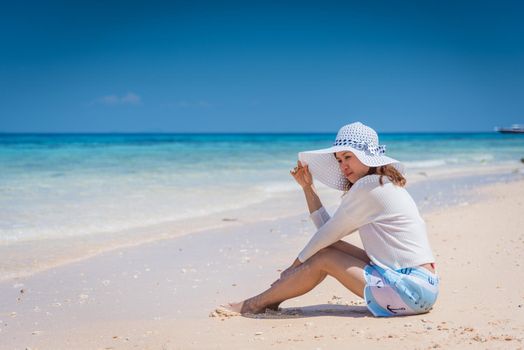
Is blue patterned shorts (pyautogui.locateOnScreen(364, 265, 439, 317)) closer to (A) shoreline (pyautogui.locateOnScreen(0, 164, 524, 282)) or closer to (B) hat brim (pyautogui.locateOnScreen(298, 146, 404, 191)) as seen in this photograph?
(B) hat brim (pyautogui.locateOnScreen(298, 146, 404, 191))

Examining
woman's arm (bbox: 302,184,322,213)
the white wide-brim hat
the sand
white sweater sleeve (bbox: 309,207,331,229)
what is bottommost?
the sand

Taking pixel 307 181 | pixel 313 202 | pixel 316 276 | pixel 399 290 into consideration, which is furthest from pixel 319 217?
pixel 399 290

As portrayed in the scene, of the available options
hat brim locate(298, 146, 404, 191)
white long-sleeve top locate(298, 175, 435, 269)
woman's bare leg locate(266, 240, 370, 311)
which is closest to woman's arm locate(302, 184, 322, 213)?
hat brim locate(298, 146, 404, 191)

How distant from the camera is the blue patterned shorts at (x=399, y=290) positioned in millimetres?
4078

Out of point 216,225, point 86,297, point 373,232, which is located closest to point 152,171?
point 216,225

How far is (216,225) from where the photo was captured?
8.98m

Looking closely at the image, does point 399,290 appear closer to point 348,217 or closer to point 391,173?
point 348,217

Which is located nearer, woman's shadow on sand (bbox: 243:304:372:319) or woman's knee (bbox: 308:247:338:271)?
woman's knee (bbox: 308:247:338:271)

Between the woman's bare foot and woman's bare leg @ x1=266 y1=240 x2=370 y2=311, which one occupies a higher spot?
woman's bare leg @ x1=266 y1=240 x2=370 y2=311

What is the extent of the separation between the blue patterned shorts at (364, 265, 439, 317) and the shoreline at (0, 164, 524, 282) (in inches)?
142

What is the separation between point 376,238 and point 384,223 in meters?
0.13

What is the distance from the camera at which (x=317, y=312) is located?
4.62 meters

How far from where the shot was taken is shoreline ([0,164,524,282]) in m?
6.64

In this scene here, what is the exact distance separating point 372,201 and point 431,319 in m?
0.90
